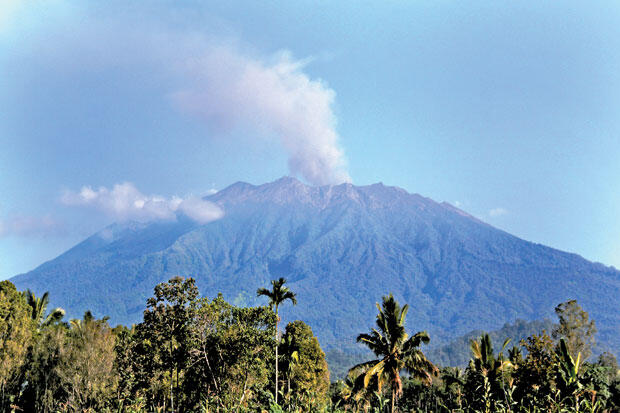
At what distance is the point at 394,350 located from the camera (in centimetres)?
2841

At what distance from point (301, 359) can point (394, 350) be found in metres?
18.5

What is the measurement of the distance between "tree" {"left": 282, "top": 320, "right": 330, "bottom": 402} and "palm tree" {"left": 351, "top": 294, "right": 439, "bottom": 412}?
1540 cm

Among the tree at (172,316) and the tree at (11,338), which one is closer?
the tree at (172,316)

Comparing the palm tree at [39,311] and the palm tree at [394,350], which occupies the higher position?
the palm tree at [39,311]

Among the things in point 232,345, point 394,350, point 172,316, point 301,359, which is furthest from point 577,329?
point 172,316

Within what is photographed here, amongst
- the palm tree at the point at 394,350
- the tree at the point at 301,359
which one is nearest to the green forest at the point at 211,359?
the palm tree at the point at 394,350

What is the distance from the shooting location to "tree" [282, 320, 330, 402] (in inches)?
1718

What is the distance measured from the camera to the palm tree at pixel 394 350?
27828 mm

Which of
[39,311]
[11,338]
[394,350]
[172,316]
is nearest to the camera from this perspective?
[172,316]

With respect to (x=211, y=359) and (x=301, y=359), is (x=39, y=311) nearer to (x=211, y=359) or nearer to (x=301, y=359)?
(x=301, y=359)

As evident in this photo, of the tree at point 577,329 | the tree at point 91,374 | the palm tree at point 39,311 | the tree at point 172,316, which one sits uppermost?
the palm tree at point 39,311

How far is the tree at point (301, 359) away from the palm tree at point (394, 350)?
15395mm

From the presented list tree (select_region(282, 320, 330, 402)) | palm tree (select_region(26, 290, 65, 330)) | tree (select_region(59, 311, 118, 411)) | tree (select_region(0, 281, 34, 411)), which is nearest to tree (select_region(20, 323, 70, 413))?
tree (select_region(59, 311, 118, 411))

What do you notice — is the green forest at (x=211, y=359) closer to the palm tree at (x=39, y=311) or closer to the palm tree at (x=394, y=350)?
the palm tree at (x=394, y=350)
